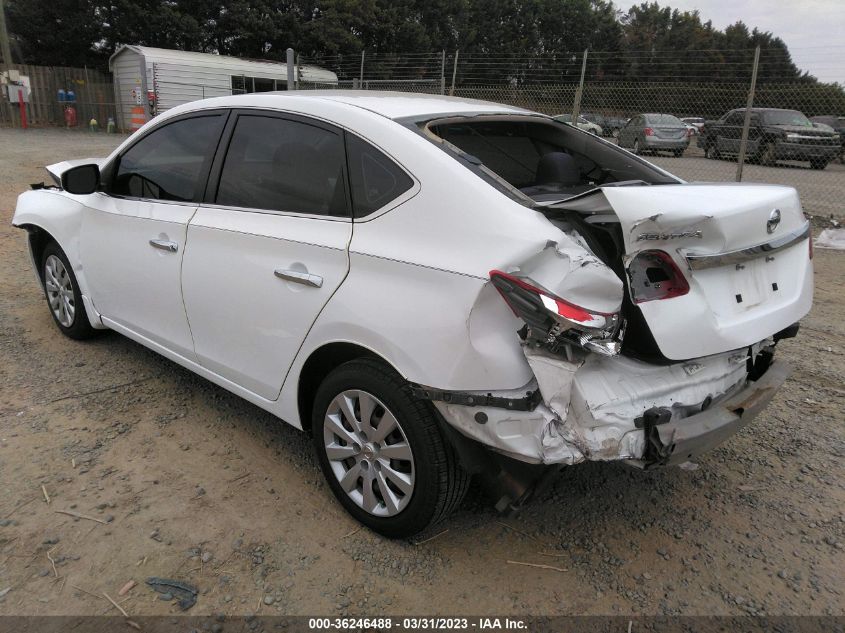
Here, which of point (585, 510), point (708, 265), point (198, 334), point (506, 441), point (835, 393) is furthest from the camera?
point (835, 393)

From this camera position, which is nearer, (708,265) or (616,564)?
(708,265)

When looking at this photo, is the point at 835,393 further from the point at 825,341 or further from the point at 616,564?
the point at 616,564

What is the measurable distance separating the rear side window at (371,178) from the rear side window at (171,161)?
0.97 metres

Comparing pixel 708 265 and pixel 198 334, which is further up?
pixel 708 265

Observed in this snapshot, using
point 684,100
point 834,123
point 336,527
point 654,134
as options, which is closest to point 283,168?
point 336,527

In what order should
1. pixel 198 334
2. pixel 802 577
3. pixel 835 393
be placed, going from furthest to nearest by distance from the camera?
pixel 835 393 → pixel 198 334 → pixel 802 577

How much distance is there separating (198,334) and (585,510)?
2.03 metres

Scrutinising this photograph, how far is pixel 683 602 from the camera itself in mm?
2301

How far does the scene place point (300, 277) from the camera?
8.33 ft

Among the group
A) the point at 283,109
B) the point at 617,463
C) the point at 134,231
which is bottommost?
the point at 617,463

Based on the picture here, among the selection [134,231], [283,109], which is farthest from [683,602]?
[134,231]

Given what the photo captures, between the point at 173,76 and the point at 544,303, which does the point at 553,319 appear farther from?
the point at 173,76

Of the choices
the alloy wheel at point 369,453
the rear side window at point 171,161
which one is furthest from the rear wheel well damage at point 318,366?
the rear side window at point 171,161

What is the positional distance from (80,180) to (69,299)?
3.32 ft
